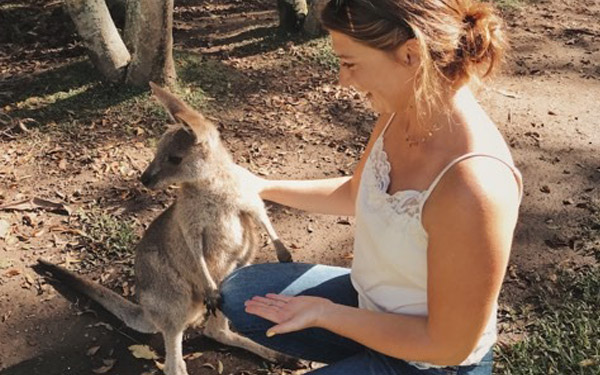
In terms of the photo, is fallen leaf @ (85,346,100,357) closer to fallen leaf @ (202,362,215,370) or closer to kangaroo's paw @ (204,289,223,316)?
fallen leaf @ (202,362,215,370)

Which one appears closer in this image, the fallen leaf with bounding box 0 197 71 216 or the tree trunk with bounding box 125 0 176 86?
the fallen leaf with bounding box 0 197 71 216

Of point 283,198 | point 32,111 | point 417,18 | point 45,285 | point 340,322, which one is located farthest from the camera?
point 32,111

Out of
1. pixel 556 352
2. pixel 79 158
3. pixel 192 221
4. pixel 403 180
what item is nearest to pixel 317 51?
pixel 79 158

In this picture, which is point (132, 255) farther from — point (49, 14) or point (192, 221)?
point (49, 14)

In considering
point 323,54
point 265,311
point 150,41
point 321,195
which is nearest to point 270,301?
point 265,311

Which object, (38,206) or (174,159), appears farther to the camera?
(38,206)

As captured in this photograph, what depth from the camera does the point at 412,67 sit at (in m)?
1.69

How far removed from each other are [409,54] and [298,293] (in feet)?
3.14

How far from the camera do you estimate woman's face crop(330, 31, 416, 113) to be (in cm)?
169

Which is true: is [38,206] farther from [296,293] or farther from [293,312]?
[293,312]

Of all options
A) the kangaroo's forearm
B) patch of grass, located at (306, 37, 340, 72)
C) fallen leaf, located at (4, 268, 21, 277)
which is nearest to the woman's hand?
the kangaroo's forearm

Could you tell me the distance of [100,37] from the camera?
4.53 metres

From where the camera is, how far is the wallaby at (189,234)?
2744mm

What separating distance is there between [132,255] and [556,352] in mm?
2090
